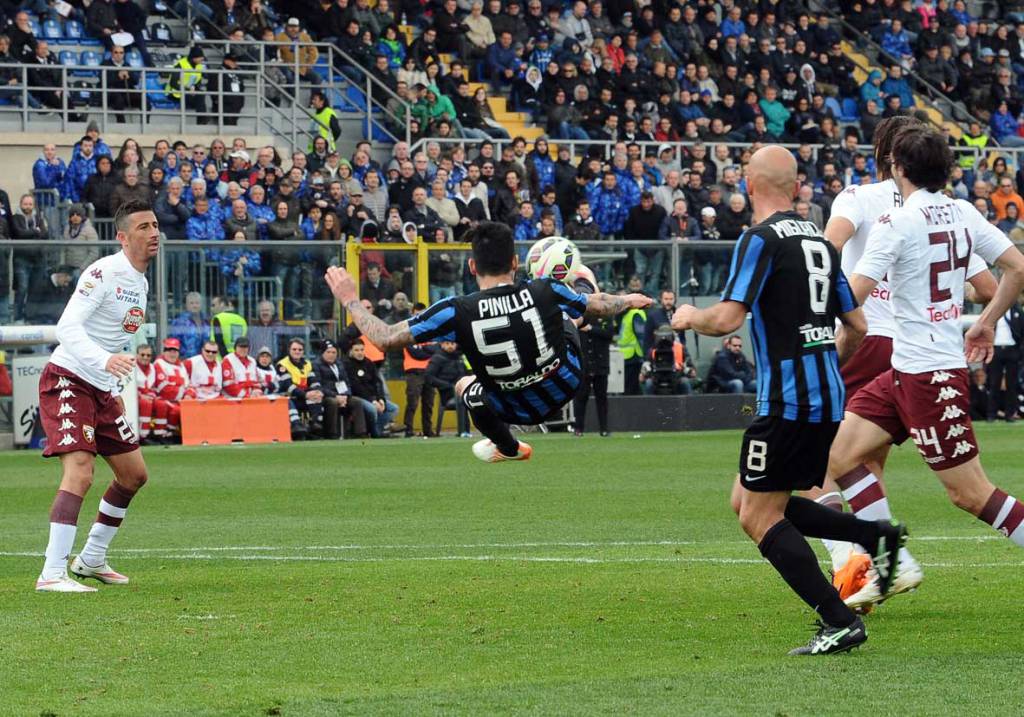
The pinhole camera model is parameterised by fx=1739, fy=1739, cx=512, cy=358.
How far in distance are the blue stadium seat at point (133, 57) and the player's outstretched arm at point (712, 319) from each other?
24.5 metres

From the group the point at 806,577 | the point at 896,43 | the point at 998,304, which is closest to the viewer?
the point at 806,577

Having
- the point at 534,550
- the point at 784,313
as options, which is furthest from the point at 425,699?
the point at 534,550

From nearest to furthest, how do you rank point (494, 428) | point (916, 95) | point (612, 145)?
point (494, 428) → point (612, 145) → point (916, 95)

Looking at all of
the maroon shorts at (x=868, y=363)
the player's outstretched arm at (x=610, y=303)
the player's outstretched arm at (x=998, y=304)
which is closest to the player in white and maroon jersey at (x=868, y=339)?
the maroon shorts at (x=868, y=363)

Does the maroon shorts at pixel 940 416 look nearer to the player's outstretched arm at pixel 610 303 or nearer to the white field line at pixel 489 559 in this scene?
the player's outstretched arm at pixel 610 303

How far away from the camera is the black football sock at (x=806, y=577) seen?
23.4ft

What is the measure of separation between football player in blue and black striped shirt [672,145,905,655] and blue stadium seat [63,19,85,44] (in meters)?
24.5

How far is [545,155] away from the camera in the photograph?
1192 inches

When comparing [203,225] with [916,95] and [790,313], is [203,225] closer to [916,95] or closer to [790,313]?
[790,313]

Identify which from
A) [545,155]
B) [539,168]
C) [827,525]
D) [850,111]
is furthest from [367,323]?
[850,111]

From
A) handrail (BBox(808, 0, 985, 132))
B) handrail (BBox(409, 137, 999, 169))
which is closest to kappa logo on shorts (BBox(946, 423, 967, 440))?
handrail (BBox(409, 137, 999, 169))

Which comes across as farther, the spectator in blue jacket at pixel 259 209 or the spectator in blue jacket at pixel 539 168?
the spectator in blue jacket at pixel 539 168

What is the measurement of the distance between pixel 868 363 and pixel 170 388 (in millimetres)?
16646

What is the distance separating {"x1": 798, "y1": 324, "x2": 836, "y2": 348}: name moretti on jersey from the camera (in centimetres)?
723
